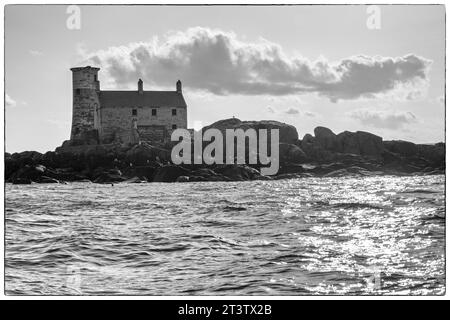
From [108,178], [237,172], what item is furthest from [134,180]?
[237,172]

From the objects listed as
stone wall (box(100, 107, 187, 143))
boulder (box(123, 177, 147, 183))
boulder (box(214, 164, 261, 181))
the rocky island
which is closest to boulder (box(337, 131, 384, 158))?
the rocky island

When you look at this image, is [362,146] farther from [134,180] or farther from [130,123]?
[130,123]

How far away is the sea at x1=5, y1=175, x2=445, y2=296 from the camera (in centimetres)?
840

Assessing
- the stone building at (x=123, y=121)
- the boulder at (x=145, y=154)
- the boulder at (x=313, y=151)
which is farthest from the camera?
the boulder at (x=145, y=154)

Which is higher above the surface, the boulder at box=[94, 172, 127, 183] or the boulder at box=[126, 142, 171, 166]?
the boulder at box=[126, 142, 171, 166]

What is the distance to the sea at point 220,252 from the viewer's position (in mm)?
8398

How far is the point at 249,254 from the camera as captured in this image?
10.2m

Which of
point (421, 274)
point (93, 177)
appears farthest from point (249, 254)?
point (93, 177)

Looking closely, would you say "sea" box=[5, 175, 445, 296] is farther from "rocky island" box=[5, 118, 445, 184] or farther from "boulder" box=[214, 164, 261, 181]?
"boulder" box=[214, 164, 261, 181]

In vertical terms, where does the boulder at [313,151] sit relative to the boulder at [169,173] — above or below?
above

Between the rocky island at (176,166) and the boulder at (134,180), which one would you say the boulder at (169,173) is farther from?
the boulder at (134,180)

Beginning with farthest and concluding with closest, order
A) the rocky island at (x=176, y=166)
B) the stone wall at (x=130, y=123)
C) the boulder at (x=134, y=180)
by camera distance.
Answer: the boulder at (x=134, y=180) < the stone wall at (x=130, y=123) < the rocky island at (x=176, y=166)

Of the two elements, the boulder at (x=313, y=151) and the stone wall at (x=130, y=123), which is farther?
the boulder at (x=313, y=151)

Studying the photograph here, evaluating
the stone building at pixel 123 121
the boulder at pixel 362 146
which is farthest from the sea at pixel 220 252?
the stone building at pixel 123 121
